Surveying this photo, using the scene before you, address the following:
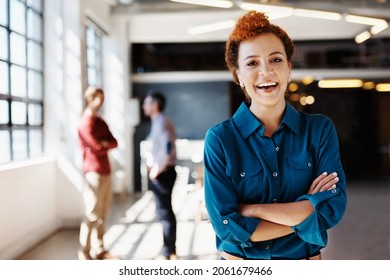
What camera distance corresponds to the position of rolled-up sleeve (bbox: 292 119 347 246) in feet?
3.91

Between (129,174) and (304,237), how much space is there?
2.62 metres

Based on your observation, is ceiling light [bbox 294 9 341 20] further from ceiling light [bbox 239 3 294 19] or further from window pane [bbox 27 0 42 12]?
window pane [bbox 27 0 42 12]

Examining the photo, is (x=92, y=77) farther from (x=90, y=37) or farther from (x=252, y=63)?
(x=252, y=63)

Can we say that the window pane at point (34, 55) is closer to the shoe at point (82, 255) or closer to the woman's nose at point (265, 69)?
the shoe at point (82, 255)

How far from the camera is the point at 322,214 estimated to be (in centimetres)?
120

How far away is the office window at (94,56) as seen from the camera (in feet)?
11.2

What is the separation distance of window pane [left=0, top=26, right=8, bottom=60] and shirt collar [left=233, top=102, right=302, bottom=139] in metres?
2.04

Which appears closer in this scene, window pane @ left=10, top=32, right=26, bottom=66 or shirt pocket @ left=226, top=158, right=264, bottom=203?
shirt pocket @ left=226, top=158, right=264, bottom=203

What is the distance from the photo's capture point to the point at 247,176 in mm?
1201

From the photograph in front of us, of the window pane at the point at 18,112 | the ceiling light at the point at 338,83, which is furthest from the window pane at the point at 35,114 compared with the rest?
the ceiling light at the point at 338,83

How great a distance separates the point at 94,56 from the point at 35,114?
72 centimetres

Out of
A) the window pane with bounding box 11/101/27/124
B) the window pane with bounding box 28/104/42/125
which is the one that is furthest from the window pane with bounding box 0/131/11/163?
the window pane with bounding box 28/104/42/125
